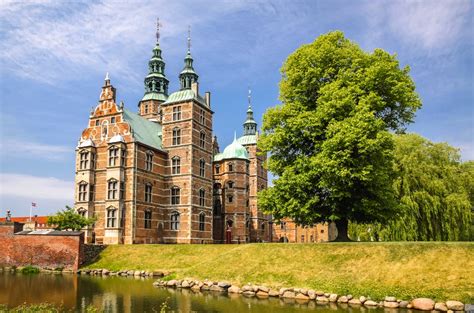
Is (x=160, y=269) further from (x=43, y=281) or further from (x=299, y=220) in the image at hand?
(x=299, y=220)

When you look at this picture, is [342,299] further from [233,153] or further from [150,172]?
[233,153]

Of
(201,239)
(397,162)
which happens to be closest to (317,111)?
(397,162)

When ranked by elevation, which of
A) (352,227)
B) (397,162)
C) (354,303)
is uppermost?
(397,162)

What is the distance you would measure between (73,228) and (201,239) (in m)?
15.4

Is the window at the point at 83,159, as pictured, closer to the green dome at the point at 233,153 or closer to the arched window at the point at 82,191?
the arched window at the point at 82,191

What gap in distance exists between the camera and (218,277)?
2811 centimetres

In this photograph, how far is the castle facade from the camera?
4631 cm

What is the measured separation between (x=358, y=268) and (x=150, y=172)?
98.9ft

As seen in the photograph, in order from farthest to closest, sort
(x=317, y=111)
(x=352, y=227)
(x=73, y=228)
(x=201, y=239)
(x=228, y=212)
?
(x=228, y=212)
(x=201, y=239)
(x=352, y=227)
(x=73, y=228)
(x=317, y=111)

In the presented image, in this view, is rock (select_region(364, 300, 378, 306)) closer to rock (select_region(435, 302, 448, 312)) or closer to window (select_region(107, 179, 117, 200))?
rock (select_region(435, 302, 448, 312))

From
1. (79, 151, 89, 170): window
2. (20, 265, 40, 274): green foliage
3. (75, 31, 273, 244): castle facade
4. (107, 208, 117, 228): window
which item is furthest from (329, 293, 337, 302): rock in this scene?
(79, 151, 89, 170): window

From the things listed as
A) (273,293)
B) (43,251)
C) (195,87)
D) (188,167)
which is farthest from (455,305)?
(195,87)

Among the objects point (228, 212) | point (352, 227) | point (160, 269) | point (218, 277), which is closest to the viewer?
point (218, 277)

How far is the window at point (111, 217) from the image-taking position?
4584cm
